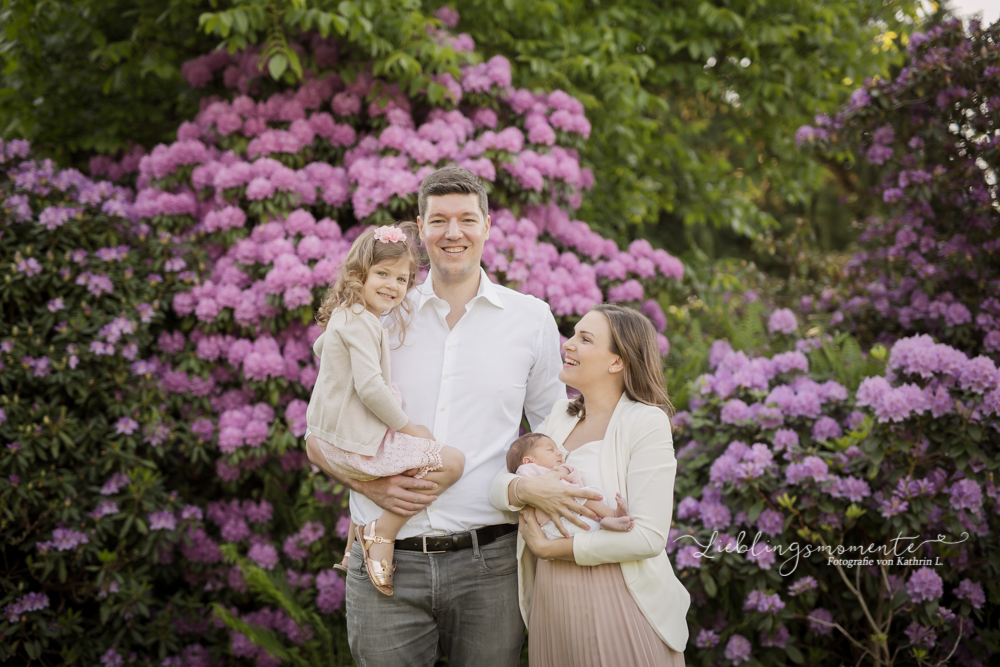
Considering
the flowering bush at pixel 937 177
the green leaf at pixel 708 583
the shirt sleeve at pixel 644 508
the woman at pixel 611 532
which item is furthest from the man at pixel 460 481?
the flowering bush at pixel 937 177

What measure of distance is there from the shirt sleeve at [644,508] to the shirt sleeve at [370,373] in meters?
0.71

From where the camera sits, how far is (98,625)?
137 inches

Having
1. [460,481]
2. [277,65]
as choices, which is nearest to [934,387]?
[460,481]

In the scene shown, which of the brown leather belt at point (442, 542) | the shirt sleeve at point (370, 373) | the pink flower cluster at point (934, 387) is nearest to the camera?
the shirt sleeve at point (370, 373)

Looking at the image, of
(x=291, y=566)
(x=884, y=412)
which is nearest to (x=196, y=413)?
(x=291, y=566)

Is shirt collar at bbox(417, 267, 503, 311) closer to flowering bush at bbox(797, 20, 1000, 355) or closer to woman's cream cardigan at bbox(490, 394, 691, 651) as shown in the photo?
woman's cream cardigan at bbox(490, 394, 691, 651)

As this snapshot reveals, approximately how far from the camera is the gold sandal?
6.98ft

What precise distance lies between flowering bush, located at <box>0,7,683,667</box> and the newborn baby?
1.59 meters

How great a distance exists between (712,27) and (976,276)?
2.62m

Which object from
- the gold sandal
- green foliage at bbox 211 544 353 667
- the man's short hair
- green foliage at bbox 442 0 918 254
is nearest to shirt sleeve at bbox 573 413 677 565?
the gold sandal

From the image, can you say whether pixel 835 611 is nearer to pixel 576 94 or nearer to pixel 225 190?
pixel 576 94

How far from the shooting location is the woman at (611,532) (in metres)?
1.96

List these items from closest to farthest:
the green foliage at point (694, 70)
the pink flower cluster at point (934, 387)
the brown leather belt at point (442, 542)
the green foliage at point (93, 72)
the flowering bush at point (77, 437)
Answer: the brown leather belt at point (442, 542) → the pink flower cluster at point (934, 387) → the flowering bush at point (77, 437) → the green foliage at point (93, 72) → the green foliage at point (694, 70)

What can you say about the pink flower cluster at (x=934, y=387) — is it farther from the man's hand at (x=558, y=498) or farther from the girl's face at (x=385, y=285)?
the girl's face at (x=385, y=285)
